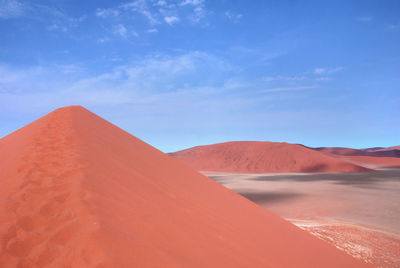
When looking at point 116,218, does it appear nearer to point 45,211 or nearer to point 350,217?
point 45,211

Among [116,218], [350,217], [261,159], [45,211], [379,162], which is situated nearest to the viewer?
[45,211]

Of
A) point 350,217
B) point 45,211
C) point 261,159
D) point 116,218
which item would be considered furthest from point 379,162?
point 45,211

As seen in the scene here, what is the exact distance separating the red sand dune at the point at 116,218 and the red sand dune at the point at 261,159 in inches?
1605

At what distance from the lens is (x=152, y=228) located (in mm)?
2859

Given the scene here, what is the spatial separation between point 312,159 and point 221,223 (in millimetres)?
45949

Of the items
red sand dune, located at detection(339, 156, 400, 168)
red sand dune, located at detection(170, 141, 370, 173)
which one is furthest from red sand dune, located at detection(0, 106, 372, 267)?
red sand dune, located at detection(339, 156, 400, 168)

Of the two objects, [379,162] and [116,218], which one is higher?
[379,162]

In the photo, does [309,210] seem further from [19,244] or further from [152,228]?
[19,244]

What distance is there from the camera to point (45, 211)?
2.59m

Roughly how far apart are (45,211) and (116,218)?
26.8 inches

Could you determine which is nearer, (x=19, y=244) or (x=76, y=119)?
(x=19, y=244)

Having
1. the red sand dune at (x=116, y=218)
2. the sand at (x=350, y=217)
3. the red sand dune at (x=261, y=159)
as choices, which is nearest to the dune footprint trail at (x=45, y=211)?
the red sand dune at (x=116, y=218)

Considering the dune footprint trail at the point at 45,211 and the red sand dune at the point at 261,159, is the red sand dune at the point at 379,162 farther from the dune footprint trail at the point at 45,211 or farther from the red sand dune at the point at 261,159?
the dune footprint trail at the point at 45,211

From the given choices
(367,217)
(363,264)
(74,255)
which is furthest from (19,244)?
(367,217)
